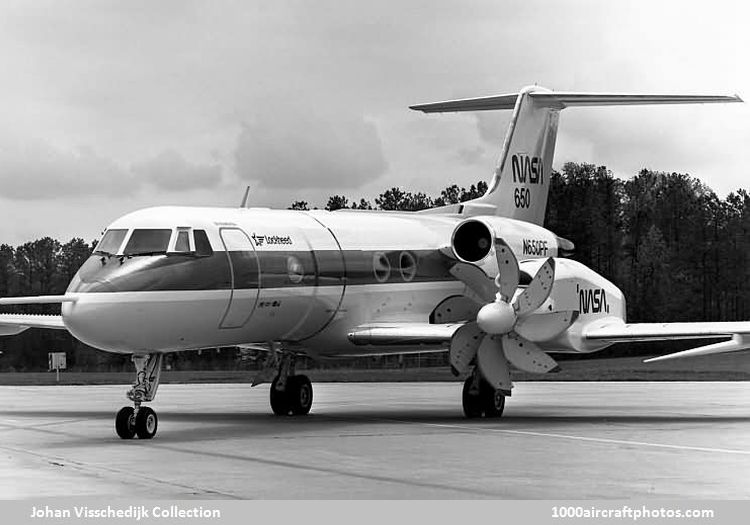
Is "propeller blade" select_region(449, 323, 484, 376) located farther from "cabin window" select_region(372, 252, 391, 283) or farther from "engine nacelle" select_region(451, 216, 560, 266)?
"cabin window" select_region(372, 252, 391, 283)

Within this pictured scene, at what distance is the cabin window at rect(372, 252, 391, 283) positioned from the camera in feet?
79.7

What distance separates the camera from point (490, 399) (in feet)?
77.2

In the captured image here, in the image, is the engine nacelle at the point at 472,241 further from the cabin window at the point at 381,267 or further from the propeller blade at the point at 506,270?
the propeller blade at the point at 506,270

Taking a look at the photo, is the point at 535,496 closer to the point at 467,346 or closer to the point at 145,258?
the point at 145,258

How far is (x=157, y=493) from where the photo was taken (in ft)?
39.8

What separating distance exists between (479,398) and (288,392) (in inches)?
143

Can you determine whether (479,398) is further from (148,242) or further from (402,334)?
(148,242)

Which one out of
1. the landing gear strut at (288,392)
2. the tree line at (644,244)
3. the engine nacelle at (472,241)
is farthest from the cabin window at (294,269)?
the tree line at (644,244)

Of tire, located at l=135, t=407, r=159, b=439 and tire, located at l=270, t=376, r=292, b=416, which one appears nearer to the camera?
tire, located at l=135, t=407, r=159, b=439

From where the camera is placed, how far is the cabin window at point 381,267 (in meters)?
24.3

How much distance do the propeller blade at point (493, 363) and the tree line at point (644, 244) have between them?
185 ft

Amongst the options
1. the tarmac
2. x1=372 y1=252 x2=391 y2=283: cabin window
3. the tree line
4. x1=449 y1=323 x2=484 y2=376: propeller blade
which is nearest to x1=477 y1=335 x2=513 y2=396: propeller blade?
x1=449 y1=323 x2=484 y2=376: propeller blade

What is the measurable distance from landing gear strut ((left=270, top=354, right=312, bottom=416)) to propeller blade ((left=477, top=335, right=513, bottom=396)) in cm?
382

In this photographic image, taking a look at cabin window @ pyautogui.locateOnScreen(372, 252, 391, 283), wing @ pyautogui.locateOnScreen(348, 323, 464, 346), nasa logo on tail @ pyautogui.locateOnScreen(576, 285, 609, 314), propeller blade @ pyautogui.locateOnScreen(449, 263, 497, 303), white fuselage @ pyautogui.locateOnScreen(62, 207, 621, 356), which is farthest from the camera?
propeller blade @ pyautogui.locateOnScreen(449, 263, 497, 303)
